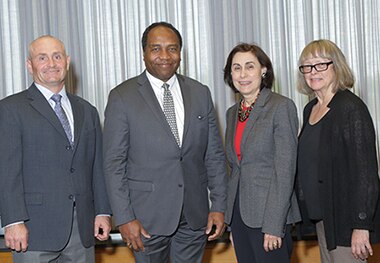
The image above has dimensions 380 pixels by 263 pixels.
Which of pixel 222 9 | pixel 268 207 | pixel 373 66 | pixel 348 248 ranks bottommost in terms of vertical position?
pixel 348 248

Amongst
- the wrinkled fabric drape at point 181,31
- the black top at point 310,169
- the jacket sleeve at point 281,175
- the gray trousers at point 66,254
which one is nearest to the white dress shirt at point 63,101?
the gray trousers at point 66,254

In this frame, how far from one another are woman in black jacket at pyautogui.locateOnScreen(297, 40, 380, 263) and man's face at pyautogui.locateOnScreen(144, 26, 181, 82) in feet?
2.03

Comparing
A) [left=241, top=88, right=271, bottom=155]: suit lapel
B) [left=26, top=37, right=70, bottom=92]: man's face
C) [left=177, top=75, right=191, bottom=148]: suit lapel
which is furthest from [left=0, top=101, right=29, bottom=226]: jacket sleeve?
[left=241, top=88, right=271, bottom=155]: suit lapel

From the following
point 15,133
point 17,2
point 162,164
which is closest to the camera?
point 15,133

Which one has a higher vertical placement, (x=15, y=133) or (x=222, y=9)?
(x=222, y=9)

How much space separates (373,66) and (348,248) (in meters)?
2.19

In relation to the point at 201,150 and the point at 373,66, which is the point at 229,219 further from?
the point at 373,66

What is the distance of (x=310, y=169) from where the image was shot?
3188 millimetres

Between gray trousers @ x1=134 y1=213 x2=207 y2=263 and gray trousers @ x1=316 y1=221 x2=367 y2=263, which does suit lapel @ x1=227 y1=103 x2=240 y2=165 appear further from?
gray trousers @ x1=316 y1=221 x2=367 y2=263

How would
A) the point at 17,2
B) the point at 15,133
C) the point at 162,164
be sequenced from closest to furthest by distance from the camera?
the point at 15,133, the point at 162,164, the point at 17,2

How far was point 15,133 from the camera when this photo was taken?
9.70 feet

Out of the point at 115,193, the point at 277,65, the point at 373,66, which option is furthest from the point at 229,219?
the point at 373,66

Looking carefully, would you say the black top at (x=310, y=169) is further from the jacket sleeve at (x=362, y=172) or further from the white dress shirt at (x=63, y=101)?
the white dress shirt at (x=63, y=101)

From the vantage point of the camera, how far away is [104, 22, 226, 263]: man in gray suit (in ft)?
10.3
